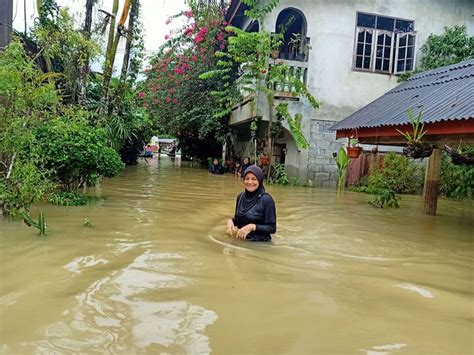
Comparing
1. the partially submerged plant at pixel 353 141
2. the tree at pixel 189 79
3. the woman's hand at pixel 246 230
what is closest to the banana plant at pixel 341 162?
the partially submerged plant at pixel 353 141

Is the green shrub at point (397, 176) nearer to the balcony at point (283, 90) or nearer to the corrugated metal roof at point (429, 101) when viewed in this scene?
the balcony at point (283, 90)

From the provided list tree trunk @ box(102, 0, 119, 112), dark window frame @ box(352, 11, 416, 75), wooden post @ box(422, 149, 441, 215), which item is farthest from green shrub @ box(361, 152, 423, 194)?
tree trunk @ box(102, 0, 119, 112)

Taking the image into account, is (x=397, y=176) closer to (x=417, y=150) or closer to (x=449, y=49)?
(x=449, y=49)

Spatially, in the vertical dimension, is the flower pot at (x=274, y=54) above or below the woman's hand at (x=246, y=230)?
above

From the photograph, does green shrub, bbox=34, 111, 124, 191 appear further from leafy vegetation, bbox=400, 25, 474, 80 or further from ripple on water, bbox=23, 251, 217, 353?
leafy vegetation, bbox=400, 25, 474, 80

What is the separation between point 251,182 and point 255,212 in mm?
417

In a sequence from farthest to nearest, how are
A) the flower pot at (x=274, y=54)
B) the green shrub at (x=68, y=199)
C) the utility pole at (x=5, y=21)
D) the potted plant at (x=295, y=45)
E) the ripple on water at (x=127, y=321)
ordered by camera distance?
the potted plant at (x=295, y=45) < the flower pot at (x=274, y=54) < the green shrub at (x=68, y=199) < the utility pole at (x=5, y=21) < the ripple on water at (x=127, y=321)

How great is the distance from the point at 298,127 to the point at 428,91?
6.00 metres

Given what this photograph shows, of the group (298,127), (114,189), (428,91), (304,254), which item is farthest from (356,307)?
(298,127)

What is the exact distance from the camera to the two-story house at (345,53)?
52.0 ft

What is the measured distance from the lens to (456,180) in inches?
575

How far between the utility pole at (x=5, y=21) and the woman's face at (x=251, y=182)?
3845 millimetres

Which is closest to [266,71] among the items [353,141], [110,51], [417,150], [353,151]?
[353,141]

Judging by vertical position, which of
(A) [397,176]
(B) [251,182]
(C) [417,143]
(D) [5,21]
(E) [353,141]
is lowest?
(B) [251,182]
